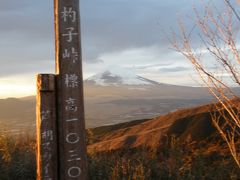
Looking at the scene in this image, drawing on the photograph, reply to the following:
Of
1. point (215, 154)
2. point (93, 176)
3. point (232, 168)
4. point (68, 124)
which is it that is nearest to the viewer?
point (68, 124)

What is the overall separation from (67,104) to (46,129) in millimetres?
343

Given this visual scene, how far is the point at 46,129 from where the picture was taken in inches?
179

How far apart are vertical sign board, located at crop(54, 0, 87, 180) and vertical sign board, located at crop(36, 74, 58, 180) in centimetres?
7

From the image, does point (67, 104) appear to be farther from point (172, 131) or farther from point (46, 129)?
point (172, 131)

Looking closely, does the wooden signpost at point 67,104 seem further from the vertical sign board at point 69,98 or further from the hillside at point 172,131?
the hillside at point 172,131

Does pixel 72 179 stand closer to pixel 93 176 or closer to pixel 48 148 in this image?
pixel 48 148

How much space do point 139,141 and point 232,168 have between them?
12.1 ft

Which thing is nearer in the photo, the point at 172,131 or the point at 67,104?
the point at 67,104

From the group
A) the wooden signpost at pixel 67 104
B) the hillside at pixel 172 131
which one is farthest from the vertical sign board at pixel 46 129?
the hillside at pixel 172 131

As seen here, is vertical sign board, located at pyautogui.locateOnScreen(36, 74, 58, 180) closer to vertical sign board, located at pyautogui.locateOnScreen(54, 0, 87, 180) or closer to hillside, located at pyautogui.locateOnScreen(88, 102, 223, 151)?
vertical sign board, located at pyautogui.locateOnScreen(54, 0, 87, 180)

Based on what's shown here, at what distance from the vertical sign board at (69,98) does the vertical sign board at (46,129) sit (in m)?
0.07

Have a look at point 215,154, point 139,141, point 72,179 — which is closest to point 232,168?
point 215,154

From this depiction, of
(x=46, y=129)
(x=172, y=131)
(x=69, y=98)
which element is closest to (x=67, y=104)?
(x=69, y=98)

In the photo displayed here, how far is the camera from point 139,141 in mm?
11844
